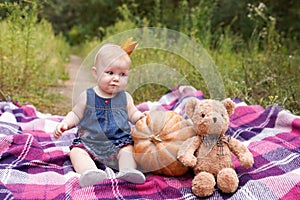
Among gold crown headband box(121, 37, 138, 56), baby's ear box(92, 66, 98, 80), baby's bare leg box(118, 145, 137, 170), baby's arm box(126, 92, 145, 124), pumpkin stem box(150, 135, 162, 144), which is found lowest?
baby's bare leg box(118, 145, 137, 170)

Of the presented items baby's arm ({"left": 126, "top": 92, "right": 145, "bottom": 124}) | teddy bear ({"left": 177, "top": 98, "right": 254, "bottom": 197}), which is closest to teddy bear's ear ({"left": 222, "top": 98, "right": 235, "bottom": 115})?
teddy bear ({"left": 177, "top": 98, "right": 254, "bottom": 197})

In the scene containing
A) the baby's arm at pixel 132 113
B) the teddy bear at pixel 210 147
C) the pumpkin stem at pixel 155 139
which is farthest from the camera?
the baby's arm at pixel 132 113

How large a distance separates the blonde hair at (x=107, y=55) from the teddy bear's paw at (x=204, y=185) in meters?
0.76

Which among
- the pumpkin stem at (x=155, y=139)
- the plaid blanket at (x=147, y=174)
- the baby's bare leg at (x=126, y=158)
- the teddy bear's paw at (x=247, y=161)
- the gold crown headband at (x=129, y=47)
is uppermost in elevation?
the gold crown headband at (x=129, y=47)

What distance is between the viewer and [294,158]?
A: 227cm

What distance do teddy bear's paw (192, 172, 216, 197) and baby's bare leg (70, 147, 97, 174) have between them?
544 millimetres

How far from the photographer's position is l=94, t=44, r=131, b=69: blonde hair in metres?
2.22

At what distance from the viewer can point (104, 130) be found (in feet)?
7.54

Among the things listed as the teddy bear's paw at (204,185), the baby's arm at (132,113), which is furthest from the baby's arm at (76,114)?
the teddy bear's paw at (204,185)

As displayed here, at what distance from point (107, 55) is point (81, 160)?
0.58 meters

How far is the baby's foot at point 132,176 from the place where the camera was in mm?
1962

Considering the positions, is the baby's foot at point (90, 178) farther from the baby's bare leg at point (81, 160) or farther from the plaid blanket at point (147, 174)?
the baby's bare leg at point (81, 160)

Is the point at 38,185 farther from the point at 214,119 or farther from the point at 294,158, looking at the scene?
the point at 294,158

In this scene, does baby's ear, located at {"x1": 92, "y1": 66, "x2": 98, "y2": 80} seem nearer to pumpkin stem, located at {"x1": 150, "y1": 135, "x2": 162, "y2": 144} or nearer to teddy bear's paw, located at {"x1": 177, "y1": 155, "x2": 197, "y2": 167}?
pumpkin stem, located at {"x1": 150, "y1": 135, "x2": 162, "y2": 144}
